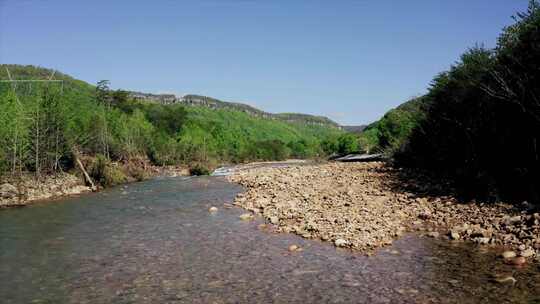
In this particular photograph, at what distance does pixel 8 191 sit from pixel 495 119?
27977 mm

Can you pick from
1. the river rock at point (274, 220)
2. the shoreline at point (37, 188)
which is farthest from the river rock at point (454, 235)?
the shoreline at point (37, 188)

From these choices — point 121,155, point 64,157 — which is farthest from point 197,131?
point 64,157

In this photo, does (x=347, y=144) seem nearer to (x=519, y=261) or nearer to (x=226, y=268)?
(x=519, y=261)

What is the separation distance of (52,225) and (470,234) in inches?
667

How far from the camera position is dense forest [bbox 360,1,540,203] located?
55.2 ft

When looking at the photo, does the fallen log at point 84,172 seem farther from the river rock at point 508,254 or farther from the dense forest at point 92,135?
the river rock at point 508,254

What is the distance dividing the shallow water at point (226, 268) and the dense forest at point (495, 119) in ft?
21.8

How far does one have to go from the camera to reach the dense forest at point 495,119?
16.8 metres

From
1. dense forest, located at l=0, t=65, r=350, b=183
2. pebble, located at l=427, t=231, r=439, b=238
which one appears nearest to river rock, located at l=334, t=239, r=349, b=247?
pebble, located at l=427, t=231, r=439, b=238

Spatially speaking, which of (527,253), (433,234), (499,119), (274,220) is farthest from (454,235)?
(499,119)

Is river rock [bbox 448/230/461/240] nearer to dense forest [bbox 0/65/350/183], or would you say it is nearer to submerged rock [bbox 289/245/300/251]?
submerged rock [bbox 289/245/300/251]

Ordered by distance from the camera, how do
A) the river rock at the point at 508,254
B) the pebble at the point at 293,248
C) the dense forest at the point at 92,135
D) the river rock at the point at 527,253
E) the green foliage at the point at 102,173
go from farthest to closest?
the green foliage at the point at 102,173 → the dense forest at the point at 92,135 → the pebble at the point at 293,248 → the river rock at the point at 508,254 → the river rock at the point at 527,253

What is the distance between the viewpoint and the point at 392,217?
54.9 ft

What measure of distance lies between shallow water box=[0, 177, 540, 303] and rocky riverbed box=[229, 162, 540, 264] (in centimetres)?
70
